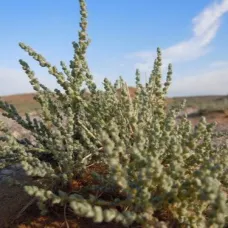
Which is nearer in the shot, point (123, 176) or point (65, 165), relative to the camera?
point (123, 176)

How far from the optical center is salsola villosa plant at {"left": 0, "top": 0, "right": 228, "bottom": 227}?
5.68 ft

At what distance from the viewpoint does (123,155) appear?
6.29ft

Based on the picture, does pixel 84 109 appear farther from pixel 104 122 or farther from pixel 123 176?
pixel 123 176

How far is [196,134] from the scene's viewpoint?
202cm

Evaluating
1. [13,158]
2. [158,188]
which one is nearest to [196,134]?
[158,188]

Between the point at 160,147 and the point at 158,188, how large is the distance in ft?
0.72

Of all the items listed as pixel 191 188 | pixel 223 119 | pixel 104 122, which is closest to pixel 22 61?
pixel 104 122

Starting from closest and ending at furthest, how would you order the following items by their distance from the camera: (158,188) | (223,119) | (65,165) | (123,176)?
(123,176) < (158,188) < (65,165) < (223,119)

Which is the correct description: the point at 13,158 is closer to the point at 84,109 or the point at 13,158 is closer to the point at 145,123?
the point at 84,109

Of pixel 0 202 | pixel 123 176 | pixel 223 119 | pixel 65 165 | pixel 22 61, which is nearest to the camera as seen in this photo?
pixel 123 176

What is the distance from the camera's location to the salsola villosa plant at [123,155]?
1.73m

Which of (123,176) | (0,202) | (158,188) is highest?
(123,176)

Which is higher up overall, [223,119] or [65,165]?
[65,165]

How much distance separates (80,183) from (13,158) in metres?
0.52
